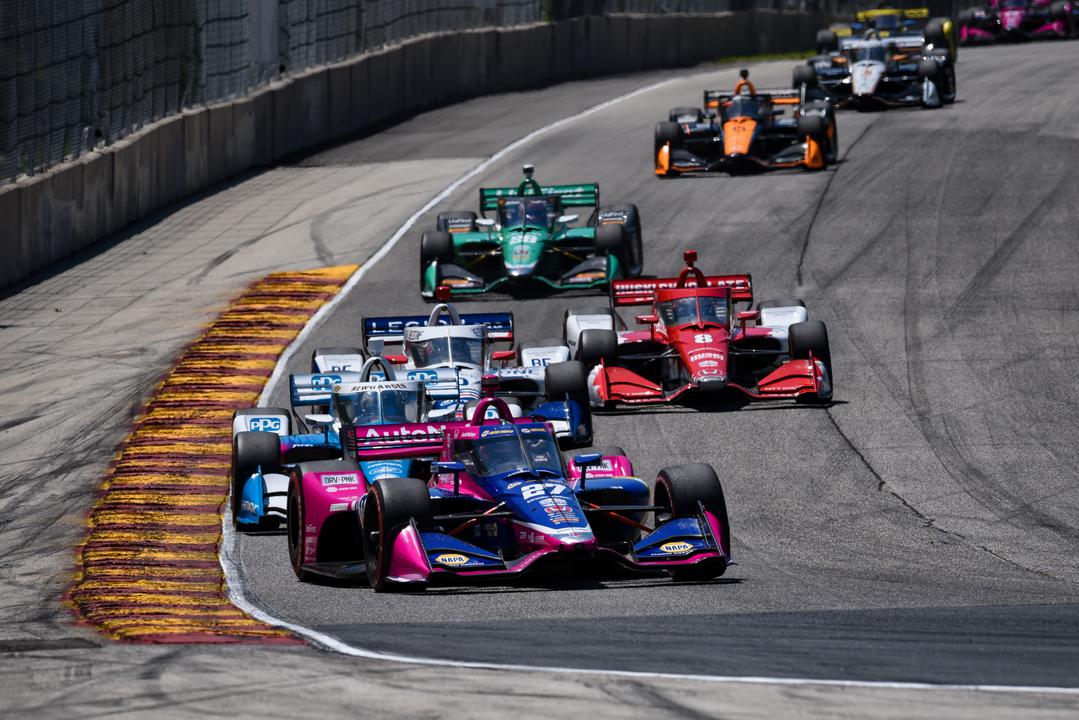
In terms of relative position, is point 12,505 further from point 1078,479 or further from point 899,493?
point 1078,479

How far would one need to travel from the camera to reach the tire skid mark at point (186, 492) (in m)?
12.2

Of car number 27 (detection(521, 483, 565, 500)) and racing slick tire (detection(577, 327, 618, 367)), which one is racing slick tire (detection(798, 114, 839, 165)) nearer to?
racing slick tire (detection(577, 327, 618, 367))

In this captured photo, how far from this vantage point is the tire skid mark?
40.2 feet

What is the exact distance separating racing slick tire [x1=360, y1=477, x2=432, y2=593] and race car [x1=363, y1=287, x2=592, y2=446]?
11.0 feet

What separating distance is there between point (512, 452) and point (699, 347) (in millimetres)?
6747

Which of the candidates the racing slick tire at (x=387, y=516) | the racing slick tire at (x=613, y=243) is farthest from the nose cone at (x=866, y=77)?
the racing slick tire at (x=387, y=516)

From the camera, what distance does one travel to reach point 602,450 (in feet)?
51.2

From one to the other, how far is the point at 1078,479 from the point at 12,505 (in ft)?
33.2

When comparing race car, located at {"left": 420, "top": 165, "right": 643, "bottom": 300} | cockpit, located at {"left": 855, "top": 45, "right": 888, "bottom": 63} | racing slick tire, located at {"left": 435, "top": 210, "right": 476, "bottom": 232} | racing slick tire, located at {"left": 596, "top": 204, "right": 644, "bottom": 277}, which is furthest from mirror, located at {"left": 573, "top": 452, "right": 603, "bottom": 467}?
cockpit, located at {"left": 855, "top": 45, "right": 888, "bottom": 63}

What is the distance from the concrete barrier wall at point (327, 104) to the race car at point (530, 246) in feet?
19.8

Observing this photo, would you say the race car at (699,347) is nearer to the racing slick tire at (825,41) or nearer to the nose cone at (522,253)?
the nose cone at (522,253)

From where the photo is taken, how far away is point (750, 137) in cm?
3222

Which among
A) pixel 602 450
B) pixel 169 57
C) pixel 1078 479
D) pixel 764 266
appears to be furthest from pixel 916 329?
pixel 169 57

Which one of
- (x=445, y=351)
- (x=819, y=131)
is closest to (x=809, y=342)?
(x=445, y=351)
